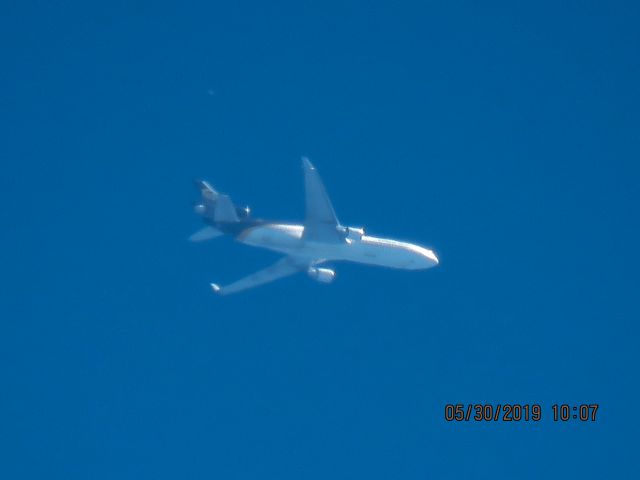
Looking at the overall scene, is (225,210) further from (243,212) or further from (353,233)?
(353,233)

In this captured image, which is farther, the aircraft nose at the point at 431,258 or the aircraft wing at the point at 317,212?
the aircraft nose at the point at 431,258

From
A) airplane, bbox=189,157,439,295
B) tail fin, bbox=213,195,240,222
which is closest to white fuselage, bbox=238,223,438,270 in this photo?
airplane, bbox=189,157,439,295

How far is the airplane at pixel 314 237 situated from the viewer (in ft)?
175

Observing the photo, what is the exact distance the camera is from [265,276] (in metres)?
60.6

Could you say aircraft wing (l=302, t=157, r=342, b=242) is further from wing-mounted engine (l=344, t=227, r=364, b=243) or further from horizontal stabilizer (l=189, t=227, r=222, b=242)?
horizontal stabilizer (l=189, t=227, r=222, b=242)

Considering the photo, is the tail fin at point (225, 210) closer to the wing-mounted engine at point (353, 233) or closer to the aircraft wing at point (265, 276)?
the aircraft wing at point (265, 276)

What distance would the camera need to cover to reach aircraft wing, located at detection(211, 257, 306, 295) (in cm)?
6019

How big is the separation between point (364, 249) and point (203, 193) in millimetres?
13564

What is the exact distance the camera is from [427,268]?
5772 centimetres

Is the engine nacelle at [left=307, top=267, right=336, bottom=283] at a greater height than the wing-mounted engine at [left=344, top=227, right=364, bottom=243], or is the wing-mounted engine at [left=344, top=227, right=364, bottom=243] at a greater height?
the wing-mounted engine at [left=344, top=227, right=364, bottom=243]

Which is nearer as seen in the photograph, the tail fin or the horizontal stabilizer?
the tail fin

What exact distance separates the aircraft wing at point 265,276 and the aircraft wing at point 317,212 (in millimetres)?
6323

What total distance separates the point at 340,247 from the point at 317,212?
3386 millimetres

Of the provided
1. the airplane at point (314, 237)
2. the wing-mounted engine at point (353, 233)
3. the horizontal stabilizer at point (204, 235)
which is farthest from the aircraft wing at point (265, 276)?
the wing-mounted engine at point (353, 233)
